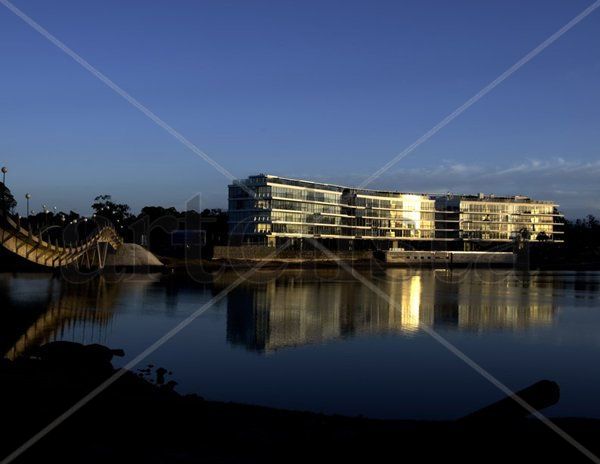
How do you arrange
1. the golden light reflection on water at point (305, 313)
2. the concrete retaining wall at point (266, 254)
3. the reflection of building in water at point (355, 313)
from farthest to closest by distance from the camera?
1. the concrete retaining wall at point (266, 254)
2. the reflection of building in water at point (355, 313)
3. the golden light reflection on water at point (305, 313)

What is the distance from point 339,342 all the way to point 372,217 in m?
142

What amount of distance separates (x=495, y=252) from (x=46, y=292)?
14988cm

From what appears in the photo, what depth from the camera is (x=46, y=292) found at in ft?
176

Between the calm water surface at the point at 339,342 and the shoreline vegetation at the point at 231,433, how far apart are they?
5420mm

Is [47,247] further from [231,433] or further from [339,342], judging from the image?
[231,433]

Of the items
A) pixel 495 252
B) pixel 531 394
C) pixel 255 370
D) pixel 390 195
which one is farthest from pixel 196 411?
pixel 495 252

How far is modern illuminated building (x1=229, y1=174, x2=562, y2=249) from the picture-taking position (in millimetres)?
144375

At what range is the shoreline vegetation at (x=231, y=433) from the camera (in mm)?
9195

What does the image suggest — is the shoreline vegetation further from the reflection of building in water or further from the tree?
the tree

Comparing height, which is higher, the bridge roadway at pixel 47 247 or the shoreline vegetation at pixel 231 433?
the bridge roadway at pixel 47 247

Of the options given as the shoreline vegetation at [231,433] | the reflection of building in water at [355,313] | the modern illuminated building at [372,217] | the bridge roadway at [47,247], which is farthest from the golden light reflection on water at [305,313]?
the modern illuminated building at [372,217]

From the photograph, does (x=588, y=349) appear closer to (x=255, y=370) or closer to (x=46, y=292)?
(x=255, y=370)

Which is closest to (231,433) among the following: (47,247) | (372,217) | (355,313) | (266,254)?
(355,313)

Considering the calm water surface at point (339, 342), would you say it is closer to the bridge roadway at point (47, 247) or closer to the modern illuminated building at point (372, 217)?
the bridge roadway at point (47, 247)
